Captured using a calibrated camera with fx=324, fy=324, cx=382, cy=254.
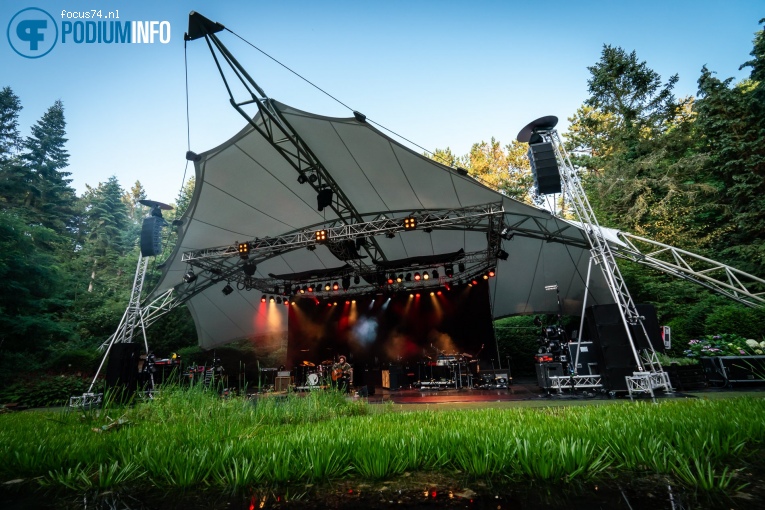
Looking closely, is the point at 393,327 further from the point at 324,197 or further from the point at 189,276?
the point at 189,276

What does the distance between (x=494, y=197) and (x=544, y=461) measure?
729 cm

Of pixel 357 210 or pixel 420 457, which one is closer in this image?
pixel 420 457

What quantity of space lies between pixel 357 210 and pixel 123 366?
23.2 feet

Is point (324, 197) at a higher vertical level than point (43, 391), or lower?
higher

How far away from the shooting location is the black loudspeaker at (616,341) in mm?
5664

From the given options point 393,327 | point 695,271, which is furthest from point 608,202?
point 393,327

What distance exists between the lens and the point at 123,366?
308 inches

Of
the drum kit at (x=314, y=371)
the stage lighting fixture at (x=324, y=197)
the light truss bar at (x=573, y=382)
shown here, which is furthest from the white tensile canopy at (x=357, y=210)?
the drum kit at (x=314, y=371)

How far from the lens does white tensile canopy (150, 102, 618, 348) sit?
7371 mm

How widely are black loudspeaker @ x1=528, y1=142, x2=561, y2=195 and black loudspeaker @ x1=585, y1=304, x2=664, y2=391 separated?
2.45 m

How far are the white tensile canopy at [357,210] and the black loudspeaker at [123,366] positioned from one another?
247cm

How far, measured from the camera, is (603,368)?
5.88 m

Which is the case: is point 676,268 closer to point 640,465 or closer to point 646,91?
point 640,465

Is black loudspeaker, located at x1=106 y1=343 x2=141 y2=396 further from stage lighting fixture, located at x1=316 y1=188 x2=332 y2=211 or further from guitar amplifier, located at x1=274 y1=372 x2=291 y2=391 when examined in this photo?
stage lighting fixture, located at x1=316 y1=188 x2=332 y2=211
